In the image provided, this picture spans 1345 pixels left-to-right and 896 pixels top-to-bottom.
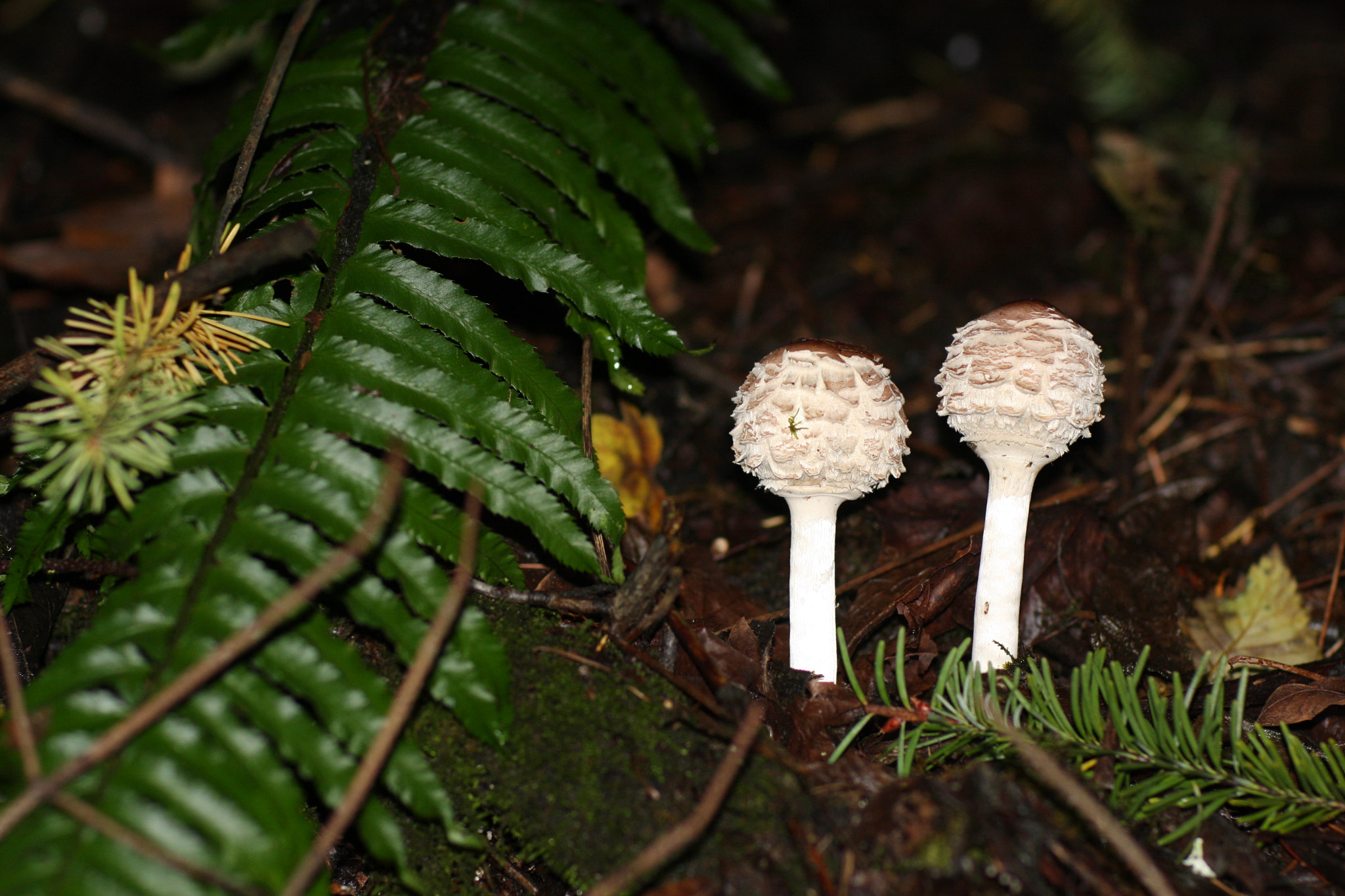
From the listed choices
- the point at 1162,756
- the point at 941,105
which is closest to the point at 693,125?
the point at 1162,756

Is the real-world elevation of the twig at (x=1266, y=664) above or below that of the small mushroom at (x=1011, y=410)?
below

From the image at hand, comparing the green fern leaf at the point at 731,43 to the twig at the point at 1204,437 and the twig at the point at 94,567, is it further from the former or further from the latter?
the twig at the point at 94,567

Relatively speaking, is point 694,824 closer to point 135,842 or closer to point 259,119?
point 135,842

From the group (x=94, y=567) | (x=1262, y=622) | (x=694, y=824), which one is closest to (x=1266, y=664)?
(x=1262, y=622)

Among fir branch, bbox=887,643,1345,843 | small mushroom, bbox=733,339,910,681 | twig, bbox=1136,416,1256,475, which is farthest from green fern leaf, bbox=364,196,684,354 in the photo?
twig, bbox=1136,416,1256,475

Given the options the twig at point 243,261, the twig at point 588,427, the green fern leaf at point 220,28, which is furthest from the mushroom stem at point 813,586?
the green fern leaf at point 220,28
